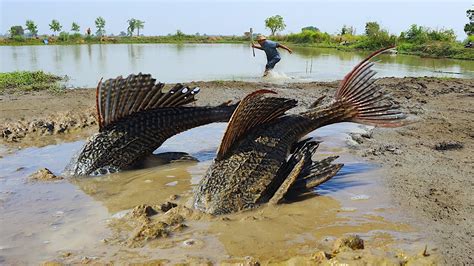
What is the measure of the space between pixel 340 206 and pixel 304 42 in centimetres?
5226

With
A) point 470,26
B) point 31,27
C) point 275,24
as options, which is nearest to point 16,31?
point 31,27

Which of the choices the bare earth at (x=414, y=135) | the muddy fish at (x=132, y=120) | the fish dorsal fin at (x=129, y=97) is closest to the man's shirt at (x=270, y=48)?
the bare earth at (x=414, y=135)

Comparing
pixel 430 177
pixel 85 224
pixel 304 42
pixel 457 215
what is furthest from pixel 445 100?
pixel 304 42

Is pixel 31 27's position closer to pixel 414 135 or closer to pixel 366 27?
pixel 366 27

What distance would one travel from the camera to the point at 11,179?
545 centimetres

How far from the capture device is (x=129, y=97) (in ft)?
18.3

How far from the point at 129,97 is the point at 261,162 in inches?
85.1

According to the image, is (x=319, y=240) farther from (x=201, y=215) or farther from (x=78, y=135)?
(x=78, y=135)

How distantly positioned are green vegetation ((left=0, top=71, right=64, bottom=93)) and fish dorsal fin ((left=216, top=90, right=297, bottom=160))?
854 centimetres

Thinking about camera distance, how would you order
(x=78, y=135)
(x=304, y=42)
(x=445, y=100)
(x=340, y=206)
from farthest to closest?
(x=304, y=42) < (x=445, y=100) < (x=78, y=135) < (x=340, y=206)

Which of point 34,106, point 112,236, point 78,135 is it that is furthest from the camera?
point 34,106

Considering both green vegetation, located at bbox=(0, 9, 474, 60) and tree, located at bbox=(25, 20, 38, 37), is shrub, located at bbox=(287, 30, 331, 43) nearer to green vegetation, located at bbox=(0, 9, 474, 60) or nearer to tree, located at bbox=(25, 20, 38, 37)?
green vegetation, located at bbox=(0, 9, 474, 60)

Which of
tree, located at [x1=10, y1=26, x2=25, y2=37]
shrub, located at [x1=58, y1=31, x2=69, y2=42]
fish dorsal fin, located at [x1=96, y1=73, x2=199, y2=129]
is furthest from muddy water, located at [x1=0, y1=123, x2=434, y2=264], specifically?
tree, located at [x1=10, y1=26, x2=25, y2=37]

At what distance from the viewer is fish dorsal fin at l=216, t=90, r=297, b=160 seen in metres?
3.97
